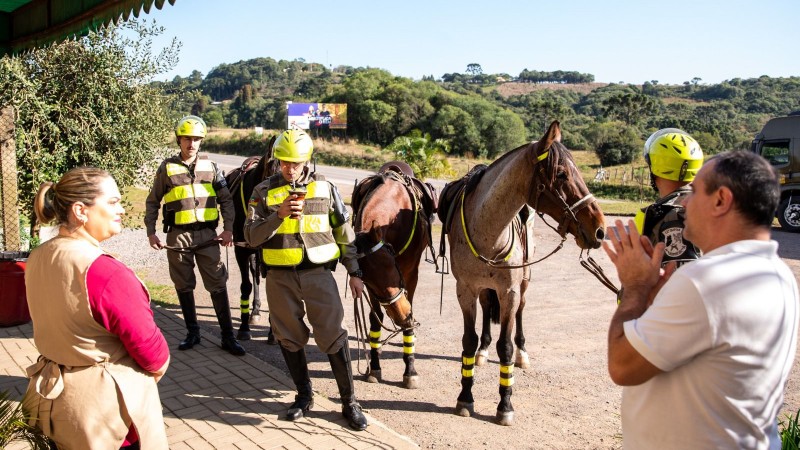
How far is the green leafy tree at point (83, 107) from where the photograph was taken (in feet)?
25.9

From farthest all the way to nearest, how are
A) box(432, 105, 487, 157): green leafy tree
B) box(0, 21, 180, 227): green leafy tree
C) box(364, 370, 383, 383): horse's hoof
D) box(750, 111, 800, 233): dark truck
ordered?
box(432, 105, 487, 157): green leafy tree, box(750, 111, 800, 233): dark truck, box(0, 21, 180, 227): green leafy tree, box(364, 370, 383, 383): horse's hoof

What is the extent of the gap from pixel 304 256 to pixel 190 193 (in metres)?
2.09

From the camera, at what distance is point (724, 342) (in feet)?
5.40

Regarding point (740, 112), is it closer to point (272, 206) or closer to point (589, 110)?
point (589, 110)

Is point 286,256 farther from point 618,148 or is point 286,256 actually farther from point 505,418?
point 618,148

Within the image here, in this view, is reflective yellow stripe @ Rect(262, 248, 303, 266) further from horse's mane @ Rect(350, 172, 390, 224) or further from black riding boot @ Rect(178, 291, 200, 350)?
black riding boot @ Rect(178, 291, 200, 350)

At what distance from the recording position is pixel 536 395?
17.1 ft

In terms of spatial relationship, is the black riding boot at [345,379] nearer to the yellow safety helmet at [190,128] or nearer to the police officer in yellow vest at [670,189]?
the police officer in yellow vest at [670,189]

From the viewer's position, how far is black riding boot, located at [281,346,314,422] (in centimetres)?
448

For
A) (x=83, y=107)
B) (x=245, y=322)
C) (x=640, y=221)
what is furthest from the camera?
(x=83, y=107)

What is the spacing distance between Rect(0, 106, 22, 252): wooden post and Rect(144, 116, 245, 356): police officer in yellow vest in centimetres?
231

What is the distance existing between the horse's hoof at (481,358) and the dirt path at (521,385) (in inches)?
3.9

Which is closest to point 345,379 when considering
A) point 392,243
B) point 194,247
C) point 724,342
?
point 392,243

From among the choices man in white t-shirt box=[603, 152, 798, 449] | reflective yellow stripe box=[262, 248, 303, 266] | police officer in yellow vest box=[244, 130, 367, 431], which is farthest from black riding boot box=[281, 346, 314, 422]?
man in white t-shirt box=[603, 152, 798, 449]
